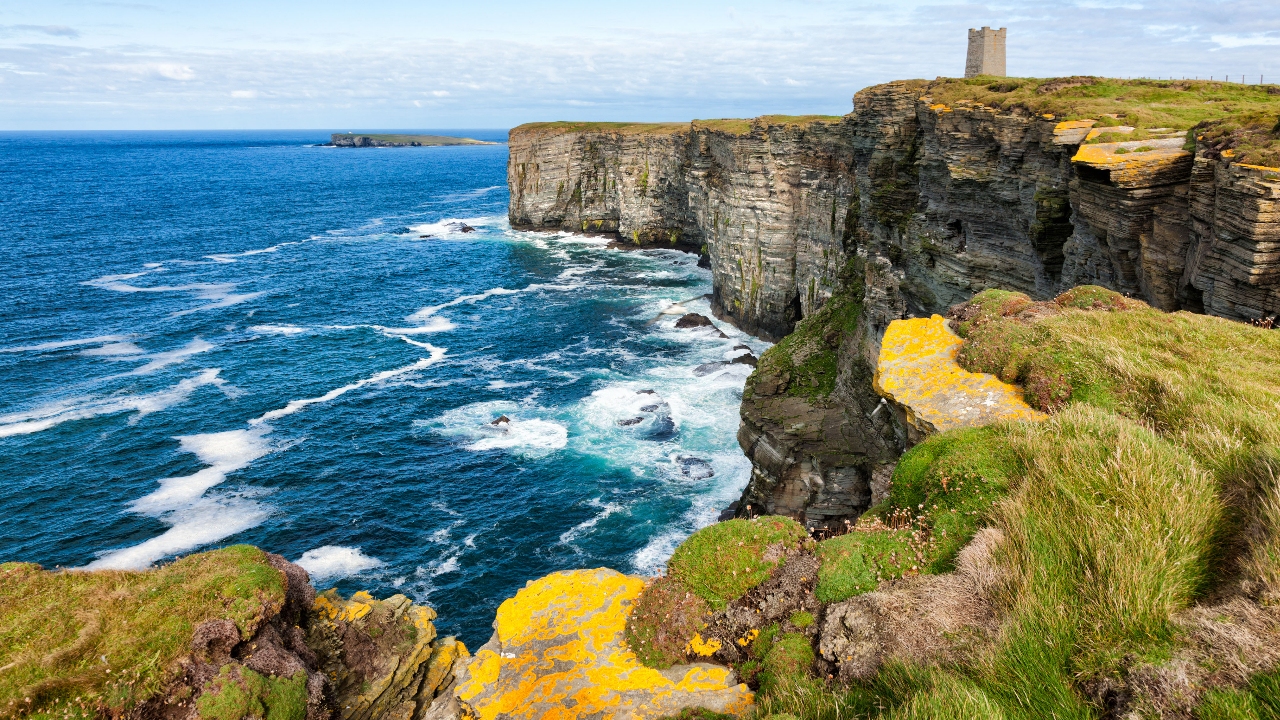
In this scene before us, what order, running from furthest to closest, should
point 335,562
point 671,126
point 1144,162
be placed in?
point 671,126 < point 335,562 < point 1144,162

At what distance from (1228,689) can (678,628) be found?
771 cm

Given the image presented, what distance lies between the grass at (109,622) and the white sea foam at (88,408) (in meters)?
40.1

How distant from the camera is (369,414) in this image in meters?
51.3

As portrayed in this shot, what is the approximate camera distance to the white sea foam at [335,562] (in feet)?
112

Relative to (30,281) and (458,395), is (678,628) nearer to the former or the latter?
(458,395)

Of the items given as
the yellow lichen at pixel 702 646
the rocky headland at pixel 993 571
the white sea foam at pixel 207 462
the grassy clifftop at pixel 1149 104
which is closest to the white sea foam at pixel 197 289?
the white sea foam at pixel 207 462

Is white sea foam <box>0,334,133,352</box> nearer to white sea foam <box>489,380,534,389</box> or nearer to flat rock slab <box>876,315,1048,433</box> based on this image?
white sea foam <box>489,380,534,389</box>

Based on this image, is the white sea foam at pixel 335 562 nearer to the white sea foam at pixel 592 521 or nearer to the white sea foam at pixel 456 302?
the white sea foam at pixel 592 521

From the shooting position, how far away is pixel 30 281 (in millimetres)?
81125

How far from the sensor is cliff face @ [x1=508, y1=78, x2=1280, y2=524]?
67.9 ft

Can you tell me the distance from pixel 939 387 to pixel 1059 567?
7830 millimetres

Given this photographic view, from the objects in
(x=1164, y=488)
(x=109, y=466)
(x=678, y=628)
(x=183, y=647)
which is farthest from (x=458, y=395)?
(x=1164, y=488)

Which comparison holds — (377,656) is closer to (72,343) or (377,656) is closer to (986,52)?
(986,52)

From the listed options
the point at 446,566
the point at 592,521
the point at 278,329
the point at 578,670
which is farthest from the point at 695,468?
the point at 278,329
